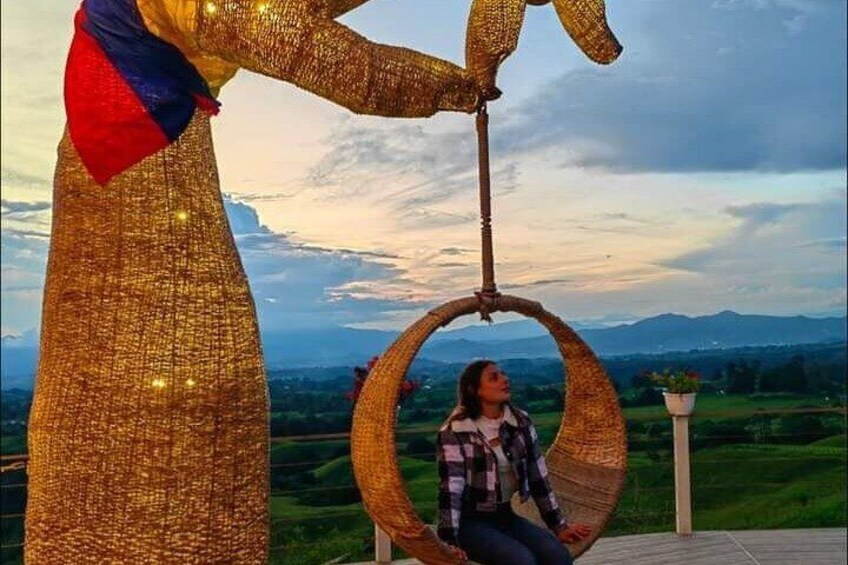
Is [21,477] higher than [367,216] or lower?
lower

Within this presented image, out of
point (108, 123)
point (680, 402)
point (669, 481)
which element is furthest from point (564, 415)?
point (669, 481)

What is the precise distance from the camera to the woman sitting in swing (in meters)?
2.15

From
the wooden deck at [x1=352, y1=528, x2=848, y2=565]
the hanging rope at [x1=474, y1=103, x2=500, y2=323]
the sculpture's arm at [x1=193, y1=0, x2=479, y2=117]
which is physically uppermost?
the sculpture's arm at [x1=193, y1=0, x2=479, y2=117]

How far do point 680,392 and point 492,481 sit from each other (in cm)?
232

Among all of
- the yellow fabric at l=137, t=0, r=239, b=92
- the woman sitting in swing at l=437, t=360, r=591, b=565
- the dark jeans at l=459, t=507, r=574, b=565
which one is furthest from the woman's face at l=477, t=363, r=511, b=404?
the yellow fabric at l=137, t=0, r=239, b=92

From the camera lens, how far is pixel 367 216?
4418 millimetres

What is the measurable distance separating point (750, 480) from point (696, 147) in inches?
96.1

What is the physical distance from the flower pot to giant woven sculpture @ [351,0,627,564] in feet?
6.24

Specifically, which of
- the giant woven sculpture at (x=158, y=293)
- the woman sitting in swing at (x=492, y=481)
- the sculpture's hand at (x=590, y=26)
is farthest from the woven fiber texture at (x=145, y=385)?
the woman sitting in swing at (x=492, y=481)

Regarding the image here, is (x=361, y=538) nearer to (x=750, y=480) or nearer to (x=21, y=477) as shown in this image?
(x=21, y=477)

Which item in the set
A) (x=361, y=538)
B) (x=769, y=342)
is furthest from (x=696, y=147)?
(x=361, y=538)

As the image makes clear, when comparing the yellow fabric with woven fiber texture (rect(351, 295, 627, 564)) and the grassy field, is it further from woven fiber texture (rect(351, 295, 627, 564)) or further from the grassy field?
the grassy field

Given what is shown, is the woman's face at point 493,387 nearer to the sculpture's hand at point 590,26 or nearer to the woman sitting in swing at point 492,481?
the woman sitting in swing at point 492,481

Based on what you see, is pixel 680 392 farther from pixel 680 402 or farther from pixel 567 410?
pixel 567 410
